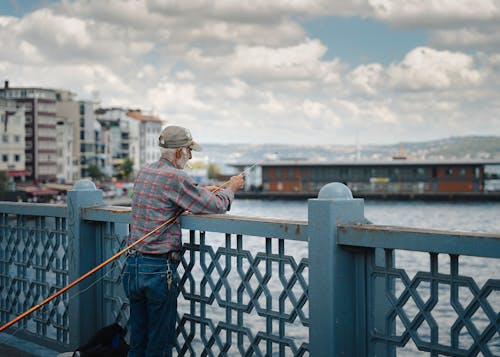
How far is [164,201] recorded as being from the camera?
12.7 ft

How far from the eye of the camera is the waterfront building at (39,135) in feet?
320

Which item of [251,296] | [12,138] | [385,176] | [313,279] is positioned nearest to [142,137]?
[385,176]

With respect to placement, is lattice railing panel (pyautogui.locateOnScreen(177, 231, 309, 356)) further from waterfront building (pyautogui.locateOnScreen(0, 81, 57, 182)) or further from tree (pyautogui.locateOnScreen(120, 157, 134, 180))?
tree (pyautogui.locateOnScreen(120, 157, 134, 180))

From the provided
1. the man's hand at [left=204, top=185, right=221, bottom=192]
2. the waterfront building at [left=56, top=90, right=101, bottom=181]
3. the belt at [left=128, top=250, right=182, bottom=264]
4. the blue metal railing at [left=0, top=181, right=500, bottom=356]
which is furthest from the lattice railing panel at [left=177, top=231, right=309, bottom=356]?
the waterfront building at [left=56, top=90, right=101, bottom=181]

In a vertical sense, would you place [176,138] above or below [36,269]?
above

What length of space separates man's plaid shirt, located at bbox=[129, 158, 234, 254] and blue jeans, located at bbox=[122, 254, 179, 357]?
0.09 m

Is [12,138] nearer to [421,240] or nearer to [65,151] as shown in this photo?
[65,151]

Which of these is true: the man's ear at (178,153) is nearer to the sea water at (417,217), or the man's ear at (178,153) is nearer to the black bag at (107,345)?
the black bag at (107,345)

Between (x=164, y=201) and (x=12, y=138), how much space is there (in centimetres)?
9356

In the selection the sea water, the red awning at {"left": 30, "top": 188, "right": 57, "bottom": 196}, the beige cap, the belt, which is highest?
the beige cap

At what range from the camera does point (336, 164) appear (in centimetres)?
14062

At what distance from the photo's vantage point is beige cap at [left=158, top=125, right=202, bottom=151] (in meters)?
3.90

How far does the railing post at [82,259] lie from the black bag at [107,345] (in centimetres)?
54

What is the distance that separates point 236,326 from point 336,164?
138 meters
